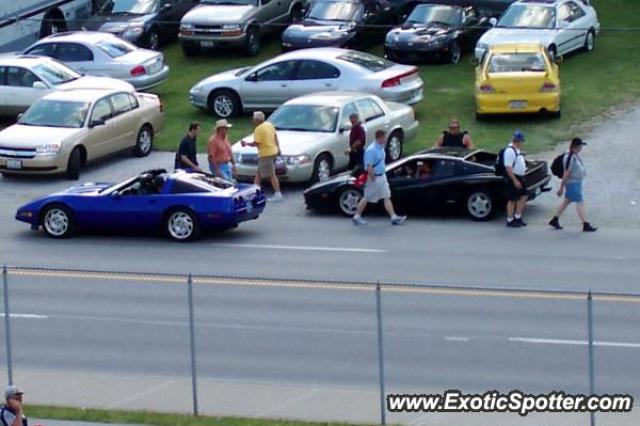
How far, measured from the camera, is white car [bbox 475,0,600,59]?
117 ft

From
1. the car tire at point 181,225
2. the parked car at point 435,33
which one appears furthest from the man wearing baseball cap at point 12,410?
the parked car at point 435,33

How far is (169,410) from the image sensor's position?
661 inches

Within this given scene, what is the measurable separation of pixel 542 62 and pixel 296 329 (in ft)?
49.8

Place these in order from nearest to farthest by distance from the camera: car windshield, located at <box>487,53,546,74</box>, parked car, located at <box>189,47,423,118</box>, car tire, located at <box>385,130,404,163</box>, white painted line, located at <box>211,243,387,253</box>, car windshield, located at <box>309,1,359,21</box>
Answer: white painted line, located at <box>211,243,387,253</box> → car tire, located at <box>385,130,404,163</box> → car windshield, located at <box>487,53,546,74</box> → parked car, located at <box>189,47,423,118</box> → car windshield, located at <box>309,1,359,21</box>

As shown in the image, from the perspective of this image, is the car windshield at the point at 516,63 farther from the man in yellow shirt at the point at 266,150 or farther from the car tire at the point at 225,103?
the man in yellow shirt at the point at 266,150

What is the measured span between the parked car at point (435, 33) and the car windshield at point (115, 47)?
5.82 m

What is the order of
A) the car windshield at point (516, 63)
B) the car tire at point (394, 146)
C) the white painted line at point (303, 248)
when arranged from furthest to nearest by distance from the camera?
1. the car windshield at point (516, 63)
2. the car tire at point (394, 146)
3. the white painted line at point (303, 248)

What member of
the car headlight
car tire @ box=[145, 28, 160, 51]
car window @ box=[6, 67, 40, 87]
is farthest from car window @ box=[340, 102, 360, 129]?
car tire @ box=[145, 28, 160, 51]

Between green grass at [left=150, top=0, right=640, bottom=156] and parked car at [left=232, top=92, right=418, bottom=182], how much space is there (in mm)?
1284

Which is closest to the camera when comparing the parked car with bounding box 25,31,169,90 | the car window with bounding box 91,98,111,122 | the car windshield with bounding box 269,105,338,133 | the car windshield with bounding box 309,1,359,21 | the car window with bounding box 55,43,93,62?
the car windshield with bounding box 269,105,338,133

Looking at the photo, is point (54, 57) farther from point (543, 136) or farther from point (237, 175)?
point (543, 136)

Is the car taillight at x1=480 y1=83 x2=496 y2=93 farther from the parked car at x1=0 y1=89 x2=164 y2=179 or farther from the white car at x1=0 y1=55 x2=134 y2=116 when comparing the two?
the white car at x1=0 y1=55 x2=134 y2=116

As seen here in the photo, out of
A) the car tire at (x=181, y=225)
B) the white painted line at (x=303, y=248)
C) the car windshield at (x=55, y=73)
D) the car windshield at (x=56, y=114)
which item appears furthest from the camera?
the car windshield at (x=55, y=73)

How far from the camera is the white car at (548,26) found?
35531mm
